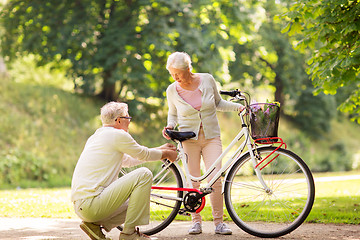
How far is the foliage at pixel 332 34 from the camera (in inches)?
247

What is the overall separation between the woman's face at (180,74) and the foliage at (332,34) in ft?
7.10

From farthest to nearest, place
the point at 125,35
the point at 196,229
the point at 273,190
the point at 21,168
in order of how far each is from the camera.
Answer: the point at 125,35 → the point at 21,168 → the point at 196,229 → the point at 273,190

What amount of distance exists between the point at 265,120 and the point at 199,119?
81 cm

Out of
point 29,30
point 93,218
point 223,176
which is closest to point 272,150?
point 223,176

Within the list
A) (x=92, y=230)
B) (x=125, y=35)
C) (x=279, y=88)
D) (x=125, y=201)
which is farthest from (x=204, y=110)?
(x=279, y=88)

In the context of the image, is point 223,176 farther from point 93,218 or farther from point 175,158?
point 93,218

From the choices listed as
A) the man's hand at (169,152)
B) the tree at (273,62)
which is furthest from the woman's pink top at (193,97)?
the tree at (273,62)

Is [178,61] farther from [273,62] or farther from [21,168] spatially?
[273,62]

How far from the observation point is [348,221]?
237 inches

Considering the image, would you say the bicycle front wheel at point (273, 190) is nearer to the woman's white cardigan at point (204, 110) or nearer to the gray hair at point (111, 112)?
the woman's white cardigan at point (204, 110)

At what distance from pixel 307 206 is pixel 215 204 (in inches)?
40.4

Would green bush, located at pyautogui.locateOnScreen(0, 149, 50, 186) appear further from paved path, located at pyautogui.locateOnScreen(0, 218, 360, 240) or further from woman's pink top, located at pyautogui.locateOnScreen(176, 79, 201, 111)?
woman's pink top, located at pyautogui.locateOnScreen(176, 79, 201, 111)

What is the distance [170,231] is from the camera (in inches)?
217

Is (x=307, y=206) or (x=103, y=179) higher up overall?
(x=103, y=179)
